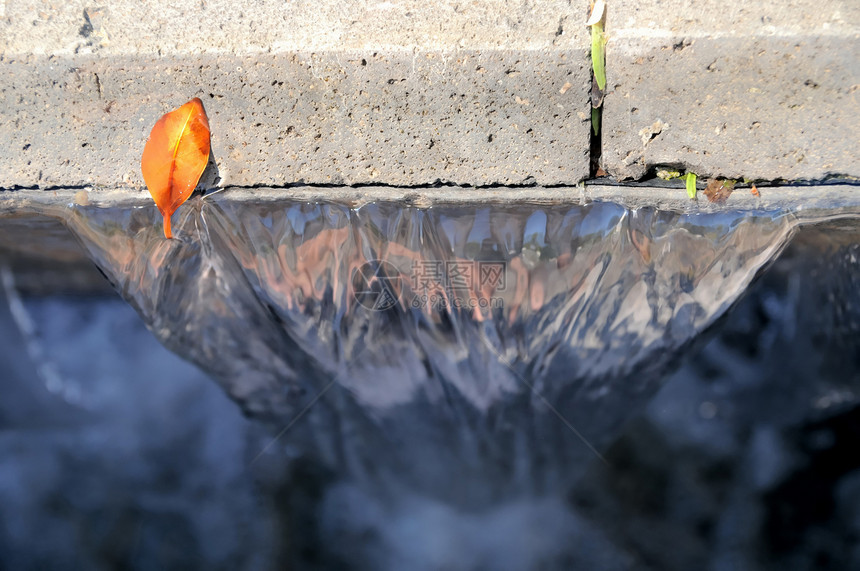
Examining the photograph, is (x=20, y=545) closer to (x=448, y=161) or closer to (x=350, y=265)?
(x=350, y=265)

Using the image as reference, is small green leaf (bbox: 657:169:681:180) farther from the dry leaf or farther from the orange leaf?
the orange leaf

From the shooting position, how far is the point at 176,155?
125 cm

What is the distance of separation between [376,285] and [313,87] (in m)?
0.54

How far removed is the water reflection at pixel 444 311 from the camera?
1.30 m

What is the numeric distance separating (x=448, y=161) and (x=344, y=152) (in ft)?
0.91

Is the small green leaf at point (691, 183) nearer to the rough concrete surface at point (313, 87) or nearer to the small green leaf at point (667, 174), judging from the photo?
the small green leaf at point (667, 174)

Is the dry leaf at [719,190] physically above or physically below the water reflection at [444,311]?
above

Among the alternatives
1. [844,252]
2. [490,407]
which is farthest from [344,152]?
[844,252]

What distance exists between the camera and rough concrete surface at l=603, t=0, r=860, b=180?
3.64 ft

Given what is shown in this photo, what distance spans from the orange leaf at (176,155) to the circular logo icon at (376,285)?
1.67 feet

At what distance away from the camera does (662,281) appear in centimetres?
130

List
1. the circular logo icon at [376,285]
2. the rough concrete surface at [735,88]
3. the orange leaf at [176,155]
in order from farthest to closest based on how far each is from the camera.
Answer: the circular logo icon at [376,285] → the orange leaf at [176,155] → the rough concrete surface at [735,88]

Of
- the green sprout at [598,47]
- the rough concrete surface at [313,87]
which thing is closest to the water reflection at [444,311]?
the rough concrete surface at [313,87]

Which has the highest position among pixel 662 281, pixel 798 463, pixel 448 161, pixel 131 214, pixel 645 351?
pixel 448 161
